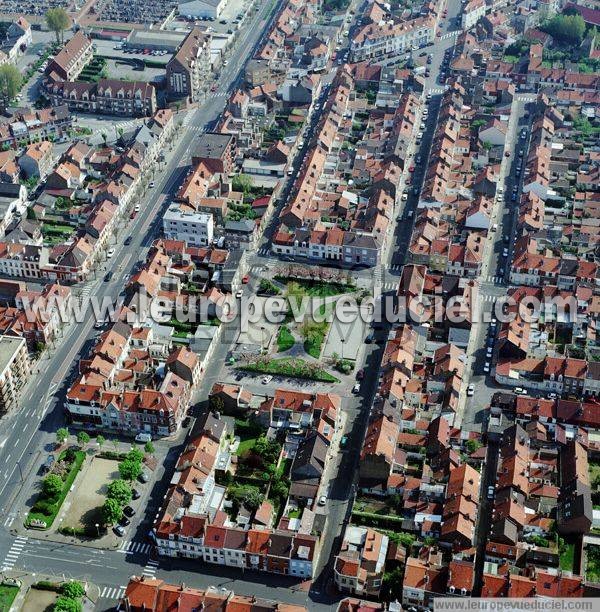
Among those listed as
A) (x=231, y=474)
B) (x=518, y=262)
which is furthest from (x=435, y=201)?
(x=231, y=474)

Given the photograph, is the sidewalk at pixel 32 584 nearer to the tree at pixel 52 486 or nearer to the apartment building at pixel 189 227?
the tree at pixel 52 486

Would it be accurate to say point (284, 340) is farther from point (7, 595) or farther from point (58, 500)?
point (7, 595)

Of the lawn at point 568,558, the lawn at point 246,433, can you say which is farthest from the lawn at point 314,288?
the lawn at point 568,558

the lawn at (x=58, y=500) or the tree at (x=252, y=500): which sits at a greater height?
the tree at (x=252, y=500)

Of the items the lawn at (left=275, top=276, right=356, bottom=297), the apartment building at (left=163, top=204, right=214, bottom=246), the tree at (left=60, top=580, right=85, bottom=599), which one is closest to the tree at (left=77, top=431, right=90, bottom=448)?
the tree at (left=60, top=580, right=85, bottom=599)

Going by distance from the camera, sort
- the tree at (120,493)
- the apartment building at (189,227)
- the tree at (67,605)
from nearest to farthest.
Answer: the tree at (67,605), the tree at (120,493), the apartment building at (189,227)
